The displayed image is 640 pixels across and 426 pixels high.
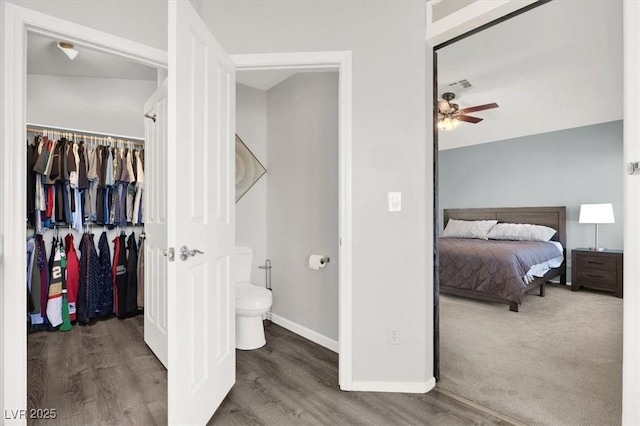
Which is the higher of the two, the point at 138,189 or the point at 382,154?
the point at 382,154

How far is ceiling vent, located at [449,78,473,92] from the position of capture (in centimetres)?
266

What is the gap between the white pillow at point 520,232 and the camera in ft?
8.33

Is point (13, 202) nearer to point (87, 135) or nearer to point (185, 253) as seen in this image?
point (185, 253)

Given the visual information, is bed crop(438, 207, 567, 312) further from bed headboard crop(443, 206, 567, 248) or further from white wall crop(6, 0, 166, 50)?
white wall crop(6, 0, 166, 50)

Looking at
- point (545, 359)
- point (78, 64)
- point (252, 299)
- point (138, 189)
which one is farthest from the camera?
point (138, 189)

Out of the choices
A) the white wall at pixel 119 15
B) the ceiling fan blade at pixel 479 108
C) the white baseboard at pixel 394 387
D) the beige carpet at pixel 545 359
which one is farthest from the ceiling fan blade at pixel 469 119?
the white wall at pixel 119 15

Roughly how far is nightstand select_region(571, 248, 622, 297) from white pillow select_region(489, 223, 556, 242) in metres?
0.23

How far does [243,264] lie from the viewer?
314cm

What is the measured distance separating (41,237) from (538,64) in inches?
173

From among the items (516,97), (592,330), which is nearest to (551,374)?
(592,330)

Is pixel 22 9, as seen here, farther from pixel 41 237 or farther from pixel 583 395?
pixel 583 395

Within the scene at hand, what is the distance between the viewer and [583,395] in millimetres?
2000

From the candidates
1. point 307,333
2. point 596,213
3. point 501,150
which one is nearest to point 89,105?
point 307,333

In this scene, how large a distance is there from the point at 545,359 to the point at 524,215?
109cm
